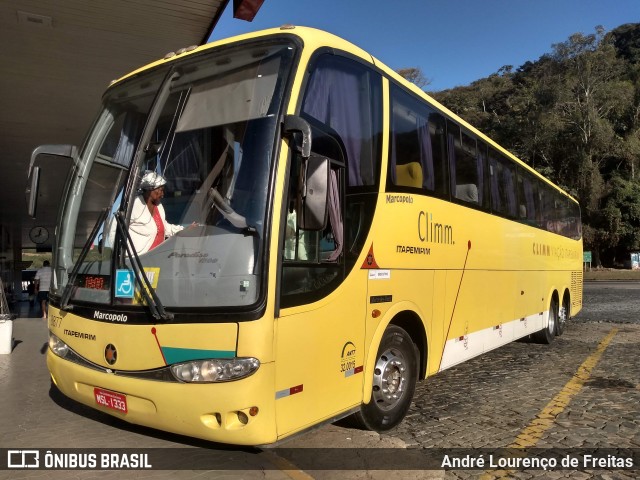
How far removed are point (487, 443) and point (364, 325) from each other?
1.64 metres

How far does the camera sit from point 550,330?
10.6 metres

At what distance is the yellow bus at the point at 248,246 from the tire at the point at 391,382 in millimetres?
19

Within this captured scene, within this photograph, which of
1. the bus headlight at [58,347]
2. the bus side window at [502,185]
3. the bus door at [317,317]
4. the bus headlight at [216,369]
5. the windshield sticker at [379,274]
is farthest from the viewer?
the bus side window at [502,185]

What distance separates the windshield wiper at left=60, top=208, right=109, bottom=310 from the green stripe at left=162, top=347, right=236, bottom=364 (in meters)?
1.11

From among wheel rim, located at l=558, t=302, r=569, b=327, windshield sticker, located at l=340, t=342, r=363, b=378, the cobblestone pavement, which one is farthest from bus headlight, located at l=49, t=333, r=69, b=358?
wheel rim, located at l=558, t=302, r=569, b=327

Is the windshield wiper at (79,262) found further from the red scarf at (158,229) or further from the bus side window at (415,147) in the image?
the bus side window at (415,147)

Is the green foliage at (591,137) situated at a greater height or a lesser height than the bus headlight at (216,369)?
greater

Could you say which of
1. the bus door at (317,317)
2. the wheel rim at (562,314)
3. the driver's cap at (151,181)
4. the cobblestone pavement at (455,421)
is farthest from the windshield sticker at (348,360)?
the wheel rim at (562,314)

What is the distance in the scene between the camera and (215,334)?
3.27 meters

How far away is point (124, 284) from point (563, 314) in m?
10.8

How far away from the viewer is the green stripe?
3.24 metres

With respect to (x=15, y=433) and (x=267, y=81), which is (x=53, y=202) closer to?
(x=15, y=433)

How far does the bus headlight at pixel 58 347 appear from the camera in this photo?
4148 millimetres

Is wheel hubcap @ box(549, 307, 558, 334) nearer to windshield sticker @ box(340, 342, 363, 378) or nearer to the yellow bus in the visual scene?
the yellow bus
